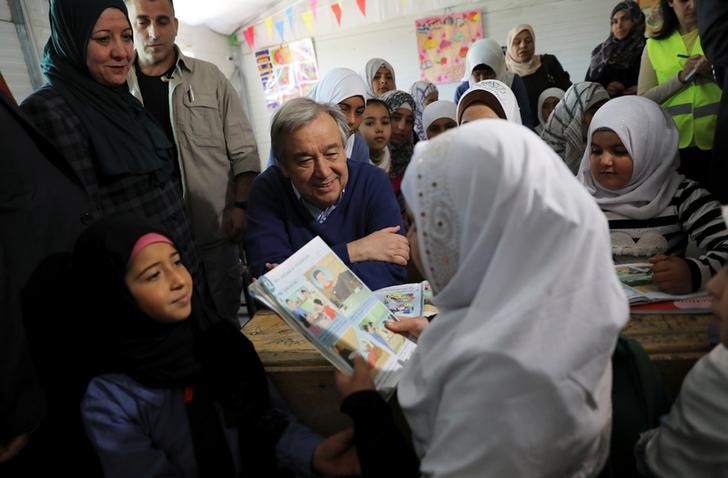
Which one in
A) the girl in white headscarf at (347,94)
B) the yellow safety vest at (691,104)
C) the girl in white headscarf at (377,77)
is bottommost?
the yellow safety vest at (691,104)

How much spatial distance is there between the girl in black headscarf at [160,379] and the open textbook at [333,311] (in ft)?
0.88

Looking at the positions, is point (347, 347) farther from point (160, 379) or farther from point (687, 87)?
point (687, 87)

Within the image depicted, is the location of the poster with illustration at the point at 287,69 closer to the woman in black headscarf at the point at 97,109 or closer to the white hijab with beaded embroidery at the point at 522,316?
the woman in black headscarf at the point at 97,109

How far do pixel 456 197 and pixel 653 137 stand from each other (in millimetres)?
1402

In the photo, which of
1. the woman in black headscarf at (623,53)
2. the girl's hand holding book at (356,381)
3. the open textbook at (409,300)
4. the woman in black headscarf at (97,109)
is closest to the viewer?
the girl's hand holding book at (356,381)

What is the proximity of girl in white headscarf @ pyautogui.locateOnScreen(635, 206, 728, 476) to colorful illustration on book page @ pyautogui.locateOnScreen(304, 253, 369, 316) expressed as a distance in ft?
2.49

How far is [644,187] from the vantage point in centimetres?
164

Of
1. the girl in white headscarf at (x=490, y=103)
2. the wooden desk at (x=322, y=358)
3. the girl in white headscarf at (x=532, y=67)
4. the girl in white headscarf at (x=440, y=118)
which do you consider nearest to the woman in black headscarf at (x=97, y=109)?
the wooden desk at (x=322, y=358)

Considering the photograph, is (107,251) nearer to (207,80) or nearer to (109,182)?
(109,182)

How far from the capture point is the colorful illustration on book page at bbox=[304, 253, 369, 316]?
1.17 meters

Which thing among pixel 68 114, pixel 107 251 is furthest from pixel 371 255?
pixel 68 114

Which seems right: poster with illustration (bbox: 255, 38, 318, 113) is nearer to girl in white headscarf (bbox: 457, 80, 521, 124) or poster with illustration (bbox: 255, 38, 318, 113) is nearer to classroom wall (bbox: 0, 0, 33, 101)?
classroom wall (bbox: 0, 0, 33, 101)

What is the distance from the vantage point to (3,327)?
1113 mm

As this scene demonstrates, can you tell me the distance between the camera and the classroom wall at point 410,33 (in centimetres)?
496
